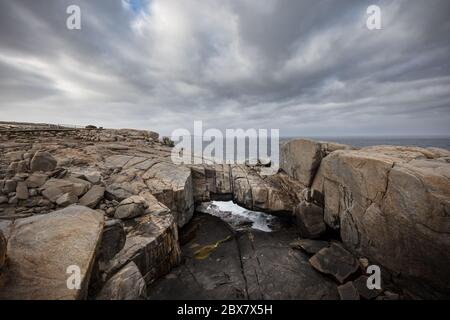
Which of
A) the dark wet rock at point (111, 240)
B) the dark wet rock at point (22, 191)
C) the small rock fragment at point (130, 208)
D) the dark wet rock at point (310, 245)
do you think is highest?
the dark wet rock at point (22, 191)

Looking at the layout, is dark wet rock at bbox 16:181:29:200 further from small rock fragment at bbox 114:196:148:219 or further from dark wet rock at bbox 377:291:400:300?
dark wet rock at bbox 377:291:400:300

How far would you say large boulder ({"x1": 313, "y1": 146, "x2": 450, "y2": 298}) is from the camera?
6.05 metres

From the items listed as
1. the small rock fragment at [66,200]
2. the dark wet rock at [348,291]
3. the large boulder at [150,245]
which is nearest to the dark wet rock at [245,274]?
the dark wet rock at [348,291]

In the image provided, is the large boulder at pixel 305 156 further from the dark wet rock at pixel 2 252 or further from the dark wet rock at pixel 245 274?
the dark wet rock at pixel 2 252

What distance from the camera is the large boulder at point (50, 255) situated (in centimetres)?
371

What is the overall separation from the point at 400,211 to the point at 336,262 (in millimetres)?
3398

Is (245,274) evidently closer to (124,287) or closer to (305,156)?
(124,287)

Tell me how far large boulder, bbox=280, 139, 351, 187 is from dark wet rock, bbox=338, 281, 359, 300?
6.03 metres

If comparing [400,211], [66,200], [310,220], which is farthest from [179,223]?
[400,211]

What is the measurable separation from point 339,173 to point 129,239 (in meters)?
10.4

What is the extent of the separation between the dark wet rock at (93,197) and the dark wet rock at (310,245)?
393 inches

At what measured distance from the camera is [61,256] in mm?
4379

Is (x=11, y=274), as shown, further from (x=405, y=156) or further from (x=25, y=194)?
(x=405, y=156)
